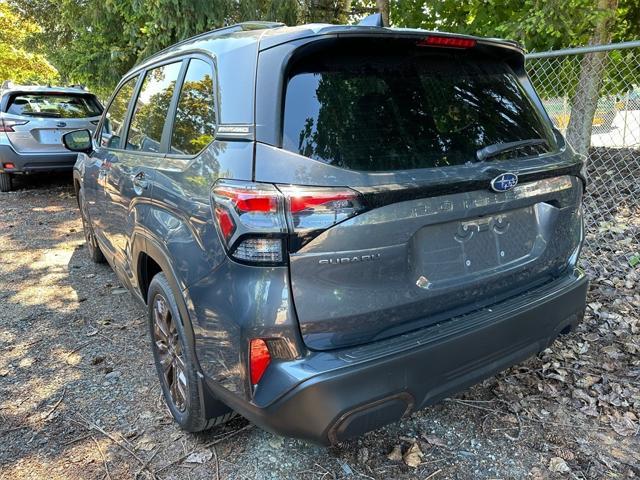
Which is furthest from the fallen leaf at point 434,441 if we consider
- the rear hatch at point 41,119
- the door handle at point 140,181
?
the rear hatch at point 41,119

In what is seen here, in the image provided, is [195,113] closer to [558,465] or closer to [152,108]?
[152,108]

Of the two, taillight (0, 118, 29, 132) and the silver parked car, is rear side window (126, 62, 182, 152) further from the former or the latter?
taillight (0, 118, 29, 132)

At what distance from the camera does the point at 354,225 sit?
5.80 ft

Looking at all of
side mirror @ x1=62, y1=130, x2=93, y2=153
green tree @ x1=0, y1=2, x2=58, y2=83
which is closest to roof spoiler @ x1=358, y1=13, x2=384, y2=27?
side mirror @ x1=62, y1=130, x2=93, y2=153

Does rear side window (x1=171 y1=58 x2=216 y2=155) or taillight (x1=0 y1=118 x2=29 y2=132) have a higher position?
rear side window (x1=171 y1=58 x2=216 y2=155)

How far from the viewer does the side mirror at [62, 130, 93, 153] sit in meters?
4.22

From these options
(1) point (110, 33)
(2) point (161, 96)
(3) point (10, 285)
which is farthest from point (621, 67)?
(1) point (110, 33)

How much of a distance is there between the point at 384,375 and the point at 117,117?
10.1 feet

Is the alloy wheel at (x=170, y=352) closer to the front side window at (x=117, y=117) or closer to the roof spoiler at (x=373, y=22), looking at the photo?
the front side window at (x=117, y=117)

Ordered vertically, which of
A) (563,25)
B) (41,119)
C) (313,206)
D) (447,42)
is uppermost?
(563,25)

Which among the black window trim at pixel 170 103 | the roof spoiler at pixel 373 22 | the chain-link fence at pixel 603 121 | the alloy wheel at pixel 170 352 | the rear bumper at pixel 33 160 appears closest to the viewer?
the roof spoiler at pixel 373 22

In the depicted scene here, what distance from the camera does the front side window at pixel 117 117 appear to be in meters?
3.56

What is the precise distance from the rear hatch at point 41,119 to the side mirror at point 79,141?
4.30m

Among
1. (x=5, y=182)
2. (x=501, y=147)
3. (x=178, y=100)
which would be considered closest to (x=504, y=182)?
(x=501, y=147)
